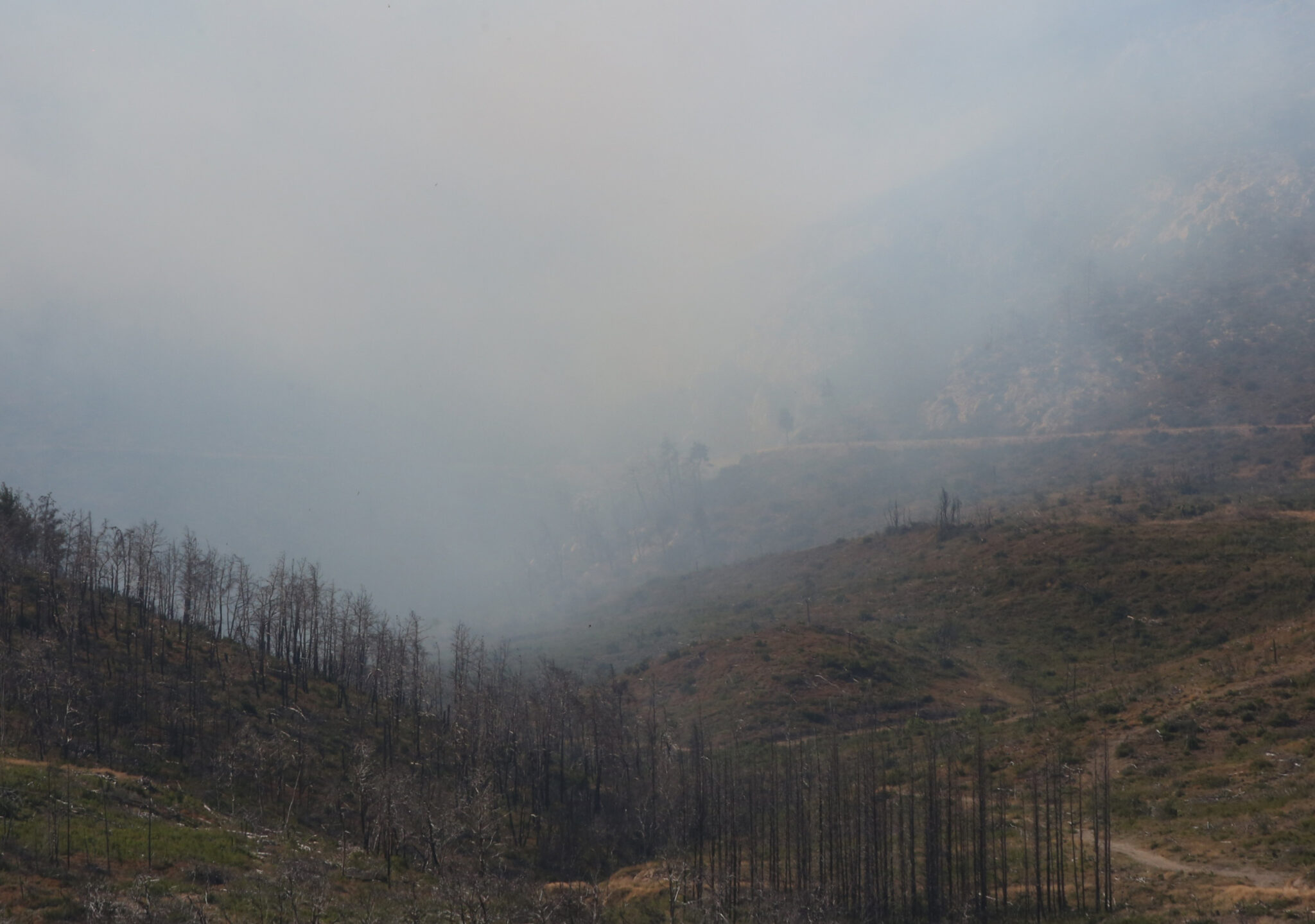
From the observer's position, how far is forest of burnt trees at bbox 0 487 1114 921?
4062 centimetres

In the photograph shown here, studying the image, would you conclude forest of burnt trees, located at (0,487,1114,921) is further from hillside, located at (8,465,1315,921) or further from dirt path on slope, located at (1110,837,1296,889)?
dirt path on slope, located at (1110,837,1296,889)

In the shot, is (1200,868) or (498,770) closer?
(1200,868)

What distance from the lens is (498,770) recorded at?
65500mm

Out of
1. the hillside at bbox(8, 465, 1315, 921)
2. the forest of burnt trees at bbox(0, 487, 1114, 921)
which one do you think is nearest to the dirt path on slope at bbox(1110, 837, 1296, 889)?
the hillside at bbox(8, 465, 1315, 921)

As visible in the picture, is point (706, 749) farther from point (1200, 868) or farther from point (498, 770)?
point (1200, 868)

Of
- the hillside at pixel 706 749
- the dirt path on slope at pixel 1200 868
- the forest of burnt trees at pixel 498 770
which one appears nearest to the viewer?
the dirt path on slope at pixel 1200 868

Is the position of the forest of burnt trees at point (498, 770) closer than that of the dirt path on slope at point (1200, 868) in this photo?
No

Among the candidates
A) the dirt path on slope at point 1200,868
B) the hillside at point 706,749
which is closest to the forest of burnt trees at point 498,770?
the hillside at point 706,749

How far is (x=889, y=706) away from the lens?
263ft

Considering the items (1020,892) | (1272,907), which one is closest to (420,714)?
(1020,892)

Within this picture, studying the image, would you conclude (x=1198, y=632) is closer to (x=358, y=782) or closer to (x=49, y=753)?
(x=358, y=782)

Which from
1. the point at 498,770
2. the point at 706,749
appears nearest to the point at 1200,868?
the point at 706,749

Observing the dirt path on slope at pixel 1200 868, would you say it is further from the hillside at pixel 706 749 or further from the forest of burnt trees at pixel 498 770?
the forest of burnt trees at pixel 498 770

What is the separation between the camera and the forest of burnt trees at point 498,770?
40625 mm
